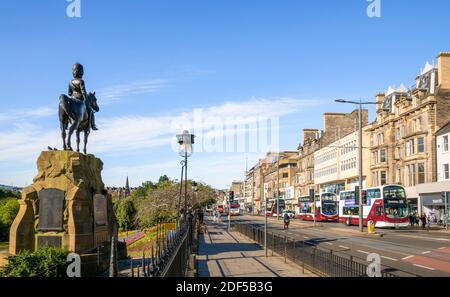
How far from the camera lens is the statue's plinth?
55.0 feet

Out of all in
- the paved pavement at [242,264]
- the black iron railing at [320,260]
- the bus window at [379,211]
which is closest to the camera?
the black iron railing at [320,260]

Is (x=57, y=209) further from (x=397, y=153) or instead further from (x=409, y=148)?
(x=397, y=153)

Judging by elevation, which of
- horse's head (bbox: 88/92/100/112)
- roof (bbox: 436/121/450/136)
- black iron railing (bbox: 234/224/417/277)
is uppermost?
roof (bbox: 436/121/450/136)

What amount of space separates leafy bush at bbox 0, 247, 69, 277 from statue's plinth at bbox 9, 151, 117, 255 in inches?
173

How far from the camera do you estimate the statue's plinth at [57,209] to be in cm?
1675

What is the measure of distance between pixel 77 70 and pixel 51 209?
5505mm

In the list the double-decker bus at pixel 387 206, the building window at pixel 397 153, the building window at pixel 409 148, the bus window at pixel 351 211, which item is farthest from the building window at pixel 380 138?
the double-decker bus at pixel 387 206

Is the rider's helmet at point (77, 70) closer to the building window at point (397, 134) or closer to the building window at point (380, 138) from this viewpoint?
the building window at point (397, 134)

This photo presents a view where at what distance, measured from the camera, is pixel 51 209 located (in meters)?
17.1

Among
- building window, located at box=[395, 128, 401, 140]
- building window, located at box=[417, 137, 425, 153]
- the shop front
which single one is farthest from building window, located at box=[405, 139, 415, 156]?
the shop front

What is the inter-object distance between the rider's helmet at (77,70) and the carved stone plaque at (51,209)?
4.79 metres

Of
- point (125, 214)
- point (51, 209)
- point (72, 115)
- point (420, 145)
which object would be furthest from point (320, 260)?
point (125, 214)

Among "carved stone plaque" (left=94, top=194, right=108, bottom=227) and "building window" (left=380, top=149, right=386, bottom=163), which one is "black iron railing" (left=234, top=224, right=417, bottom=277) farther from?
"building window" (left=380, top=149, right=386, bottom=163)
